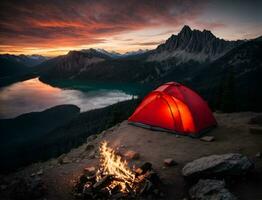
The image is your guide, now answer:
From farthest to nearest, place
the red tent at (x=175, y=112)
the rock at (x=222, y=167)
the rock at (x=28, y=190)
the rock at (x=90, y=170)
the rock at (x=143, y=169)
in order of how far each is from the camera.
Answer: the red tent at (x=175, y=112) → the rock at (x=90, y=170) → the rock at (x=143, y=169) → the rock at (x=28, y=190) → the rock at (x=222, y=167)

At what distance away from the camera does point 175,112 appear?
17.5 metres

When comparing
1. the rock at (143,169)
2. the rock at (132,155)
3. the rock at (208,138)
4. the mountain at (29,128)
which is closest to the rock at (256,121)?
the rock at (208,138)

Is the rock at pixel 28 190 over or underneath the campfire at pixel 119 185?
underneath

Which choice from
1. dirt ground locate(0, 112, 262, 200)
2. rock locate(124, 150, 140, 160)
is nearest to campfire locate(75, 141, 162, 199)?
dirt ground locate(0, 112, 262, 200)

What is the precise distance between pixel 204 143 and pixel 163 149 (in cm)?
290

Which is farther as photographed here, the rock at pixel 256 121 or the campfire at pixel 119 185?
the rock at pixel 256 121

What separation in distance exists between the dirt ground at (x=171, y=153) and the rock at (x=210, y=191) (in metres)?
0.67

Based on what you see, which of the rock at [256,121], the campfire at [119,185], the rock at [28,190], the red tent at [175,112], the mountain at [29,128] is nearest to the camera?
the campfire at [119,185]

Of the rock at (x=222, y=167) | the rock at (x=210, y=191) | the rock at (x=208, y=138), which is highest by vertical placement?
the rock at (x=222, y=167)

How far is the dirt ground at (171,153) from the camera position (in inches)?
372

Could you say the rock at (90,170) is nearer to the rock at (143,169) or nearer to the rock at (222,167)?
the rock at (143,169)

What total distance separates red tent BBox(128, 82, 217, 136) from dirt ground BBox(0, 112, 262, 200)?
27.6 inches

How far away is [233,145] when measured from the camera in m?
13.9

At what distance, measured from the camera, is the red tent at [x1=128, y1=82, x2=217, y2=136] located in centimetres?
1700
